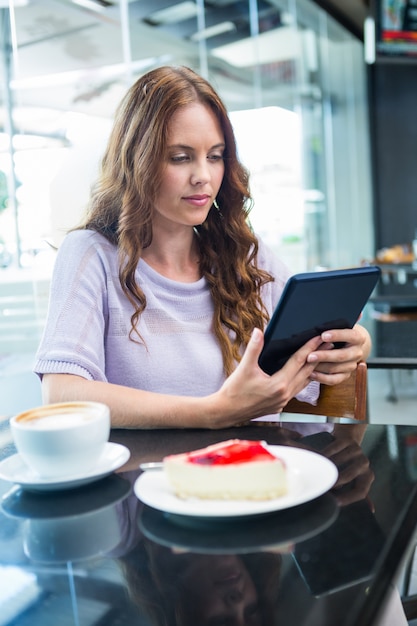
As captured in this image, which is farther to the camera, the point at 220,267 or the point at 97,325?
the point at 220,267

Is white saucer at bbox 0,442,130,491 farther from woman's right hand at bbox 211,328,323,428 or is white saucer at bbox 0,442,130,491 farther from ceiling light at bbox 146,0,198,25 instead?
ceiling light at bbox 146,0,198,25

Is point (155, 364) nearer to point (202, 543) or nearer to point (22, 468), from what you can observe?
point (22, 468)

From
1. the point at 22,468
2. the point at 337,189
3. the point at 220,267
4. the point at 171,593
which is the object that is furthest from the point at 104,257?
the point at 337,189

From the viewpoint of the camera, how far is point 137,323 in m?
1.24

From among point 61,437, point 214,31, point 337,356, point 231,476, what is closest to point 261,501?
point 231,476

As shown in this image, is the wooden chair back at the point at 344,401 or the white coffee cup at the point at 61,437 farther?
the wooden chair back at the point at 344,401

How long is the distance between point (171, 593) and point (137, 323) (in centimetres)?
75

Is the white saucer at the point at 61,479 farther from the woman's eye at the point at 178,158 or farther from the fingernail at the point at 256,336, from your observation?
the woman's eye at the point at 178,158

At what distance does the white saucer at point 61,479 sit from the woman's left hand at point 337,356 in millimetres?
346

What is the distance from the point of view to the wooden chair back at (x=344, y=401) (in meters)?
1.19

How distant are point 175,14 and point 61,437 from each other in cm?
399

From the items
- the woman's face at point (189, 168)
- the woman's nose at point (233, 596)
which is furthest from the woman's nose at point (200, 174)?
the woman's nose at point (233, 596)

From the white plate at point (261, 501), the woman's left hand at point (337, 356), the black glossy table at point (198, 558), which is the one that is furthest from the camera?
the woman's left hand at point (337, 356)

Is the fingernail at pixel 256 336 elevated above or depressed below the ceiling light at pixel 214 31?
Answer: below
